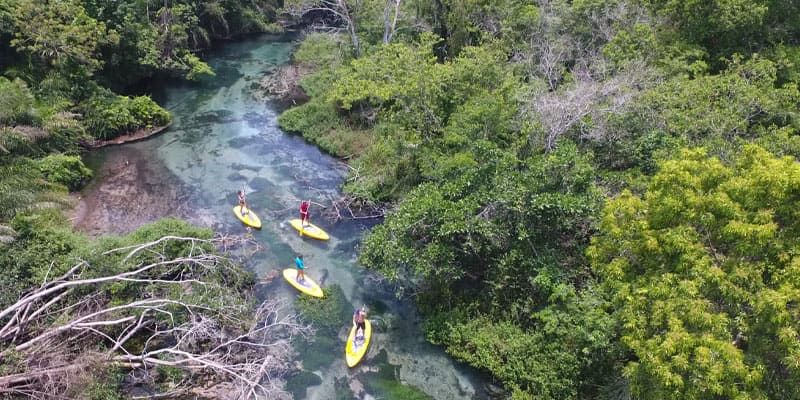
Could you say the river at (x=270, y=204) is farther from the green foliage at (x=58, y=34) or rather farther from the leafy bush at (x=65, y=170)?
the green foliage at (x=58, y=34)

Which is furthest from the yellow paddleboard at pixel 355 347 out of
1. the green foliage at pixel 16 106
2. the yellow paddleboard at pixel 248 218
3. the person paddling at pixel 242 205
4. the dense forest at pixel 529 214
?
the green foliage at pixel 16 106

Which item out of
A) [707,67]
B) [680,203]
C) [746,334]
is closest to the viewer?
[746,334]

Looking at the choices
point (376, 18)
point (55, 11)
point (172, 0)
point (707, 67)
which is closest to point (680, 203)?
Result: point (707, 67)

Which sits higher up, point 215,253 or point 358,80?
point 358,80

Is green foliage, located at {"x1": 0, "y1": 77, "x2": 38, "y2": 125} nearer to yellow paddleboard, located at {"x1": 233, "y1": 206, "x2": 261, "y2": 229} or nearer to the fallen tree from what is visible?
the fallen tree

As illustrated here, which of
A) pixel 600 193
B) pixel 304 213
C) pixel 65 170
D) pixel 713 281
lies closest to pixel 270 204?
pixel 304 213

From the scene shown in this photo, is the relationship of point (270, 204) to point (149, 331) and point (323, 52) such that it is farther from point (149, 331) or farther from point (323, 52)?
point (323, 52)

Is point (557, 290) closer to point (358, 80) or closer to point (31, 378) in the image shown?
point (31, 378)

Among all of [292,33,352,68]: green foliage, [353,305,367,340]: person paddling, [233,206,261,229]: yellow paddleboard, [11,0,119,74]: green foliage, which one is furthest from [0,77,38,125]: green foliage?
[292,33,352,68]: green foliage
